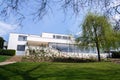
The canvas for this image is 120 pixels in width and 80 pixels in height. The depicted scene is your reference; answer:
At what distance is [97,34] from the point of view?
32.4 metres

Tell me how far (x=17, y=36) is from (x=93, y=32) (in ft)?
86.2

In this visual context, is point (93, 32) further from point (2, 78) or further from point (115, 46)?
point (2, 78)

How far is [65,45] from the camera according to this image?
45.9 meters

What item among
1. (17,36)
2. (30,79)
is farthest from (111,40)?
(17,36)

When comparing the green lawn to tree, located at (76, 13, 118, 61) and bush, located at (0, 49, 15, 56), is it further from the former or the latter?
bush, located at (0, 49, 15, 56)

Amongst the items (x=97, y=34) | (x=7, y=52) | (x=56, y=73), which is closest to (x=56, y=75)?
(x=56, y=73)

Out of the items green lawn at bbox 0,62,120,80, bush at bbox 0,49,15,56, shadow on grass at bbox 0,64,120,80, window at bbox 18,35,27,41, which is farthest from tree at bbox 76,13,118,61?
window at bbox 18,35,27,41

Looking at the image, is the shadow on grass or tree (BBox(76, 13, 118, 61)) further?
tree (BBox(76, 13, 118, 61))

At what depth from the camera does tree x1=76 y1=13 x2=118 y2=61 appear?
31.9 metres

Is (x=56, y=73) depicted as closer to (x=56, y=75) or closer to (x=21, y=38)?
(x=56, y=75)

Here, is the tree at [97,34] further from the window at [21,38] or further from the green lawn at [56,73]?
the window at [21,38]

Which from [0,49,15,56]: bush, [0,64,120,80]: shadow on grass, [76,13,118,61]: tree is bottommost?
[0,64,120,80]: shadow on grass

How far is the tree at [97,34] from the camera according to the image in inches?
1255

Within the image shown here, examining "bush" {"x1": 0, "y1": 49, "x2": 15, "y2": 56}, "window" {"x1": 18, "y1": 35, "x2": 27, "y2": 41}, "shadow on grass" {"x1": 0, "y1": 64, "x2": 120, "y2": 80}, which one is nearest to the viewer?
"shadow on grass" {"x1": 0, "y1": 64, "x2": 120, "y2": 80}
